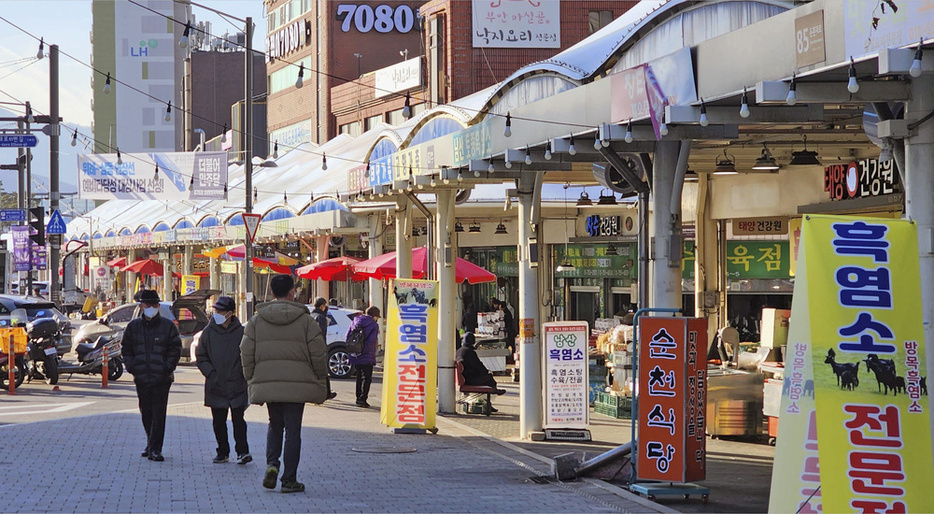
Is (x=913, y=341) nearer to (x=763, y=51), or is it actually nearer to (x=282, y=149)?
(x=763, y=51)

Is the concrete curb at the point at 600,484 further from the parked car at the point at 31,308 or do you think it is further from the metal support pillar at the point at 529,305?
the parked car at the point at 31,308

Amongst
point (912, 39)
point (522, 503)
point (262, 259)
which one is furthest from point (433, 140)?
point (262, 259)

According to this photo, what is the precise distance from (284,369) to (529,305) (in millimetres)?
6205

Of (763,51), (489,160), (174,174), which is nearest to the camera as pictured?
(763,51)

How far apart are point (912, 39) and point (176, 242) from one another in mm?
39262

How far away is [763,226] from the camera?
20.7m

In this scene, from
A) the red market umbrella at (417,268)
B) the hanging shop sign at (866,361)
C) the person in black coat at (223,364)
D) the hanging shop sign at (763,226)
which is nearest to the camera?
the hanging shop sign at (866,361)

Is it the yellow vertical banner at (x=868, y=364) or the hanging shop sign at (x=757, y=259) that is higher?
the hanging shop sign at (x=757, y=259)

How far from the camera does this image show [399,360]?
51.9 feet

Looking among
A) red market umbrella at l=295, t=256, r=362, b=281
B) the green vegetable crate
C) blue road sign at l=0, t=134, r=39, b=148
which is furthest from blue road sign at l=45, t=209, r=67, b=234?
the green vegetable crate

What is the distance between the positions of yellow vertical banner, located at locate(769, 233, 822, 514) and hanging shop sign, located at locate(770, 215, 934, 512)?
9cm

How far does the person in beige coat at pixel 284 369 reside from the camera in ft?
33.2

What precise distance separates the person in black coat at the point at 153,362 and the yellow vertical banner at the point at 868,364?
709 cm

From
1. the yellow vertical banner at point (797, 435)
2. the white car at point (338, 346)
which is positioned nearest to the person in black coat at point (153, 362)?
the yellow vertical banner at point (797, 435)
